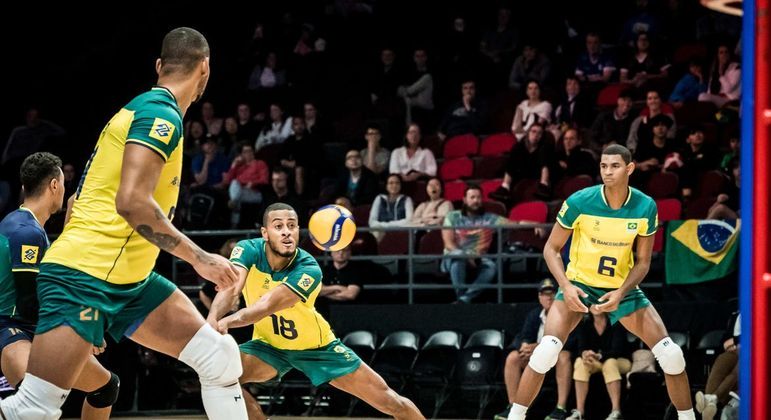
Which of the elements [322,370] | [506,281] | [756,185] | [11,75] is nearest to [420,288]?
[506,281]

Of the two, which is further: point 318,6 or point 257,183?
point 318,6

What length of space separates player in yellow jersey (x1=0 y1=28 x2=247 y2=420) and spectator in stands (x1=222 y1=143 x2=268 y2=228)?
9470 mm

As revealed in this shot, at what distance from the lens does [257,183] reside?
14461mm

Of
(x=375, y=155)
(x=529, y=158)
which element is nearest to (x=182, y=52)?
(x=529, y=158)

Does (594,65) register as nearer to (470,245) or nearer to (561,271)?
(470,245)

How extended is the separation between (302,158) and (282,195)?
3.35ft

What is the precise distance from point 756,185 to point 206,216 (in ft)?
37.1

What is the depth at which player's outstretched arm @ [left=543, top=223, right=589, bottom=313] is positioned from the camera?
25.2ft

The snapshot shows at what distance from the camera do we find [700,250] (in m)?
10.6

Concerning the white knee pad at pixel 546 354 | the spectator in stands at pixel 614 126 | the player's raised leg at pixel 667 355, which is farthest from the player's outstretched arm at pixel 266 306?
the spectator in stands at pixel 614 126

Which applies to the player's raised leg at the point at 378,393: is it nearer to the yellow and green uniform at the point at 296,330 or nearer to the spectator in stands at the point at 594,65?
the yellow and green uniform at the point at 296,330

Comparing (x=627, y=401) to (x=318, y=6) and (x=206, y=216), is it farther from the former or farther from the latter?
(x=318, y=6)

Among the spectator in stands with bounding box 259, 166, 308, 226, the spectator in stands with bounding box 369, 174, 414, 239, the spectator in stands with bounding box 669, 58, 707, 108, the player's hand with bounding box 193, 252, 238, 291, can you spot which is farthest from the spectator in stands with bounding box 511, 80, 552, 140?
the player's hand with bounding box 193, 252, 238, 291

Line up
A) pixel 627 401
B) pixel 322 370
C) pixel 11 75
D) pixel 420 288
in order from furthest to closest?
pixel 11 75 < pixel 420 288 < pixel 627 401 < pixel 322 370
